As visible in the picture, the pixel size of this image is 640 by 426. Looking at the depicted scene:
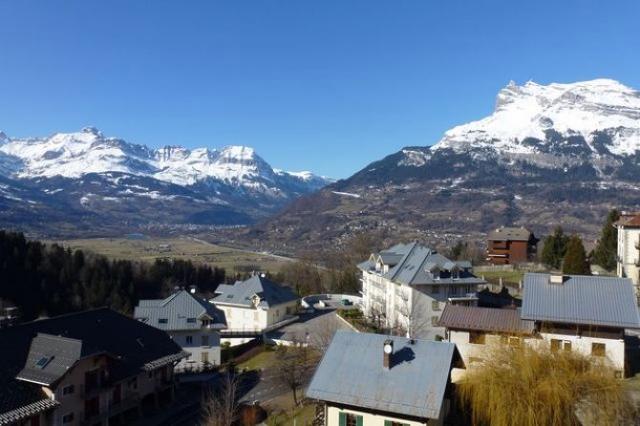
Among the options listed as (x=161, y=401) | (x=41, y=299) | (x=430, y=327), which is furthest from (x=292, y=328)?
(x=41, y=299)

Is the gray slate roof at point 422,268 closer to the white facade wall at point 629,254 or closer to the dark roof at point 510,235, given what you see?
the white facade wall at point 629,254

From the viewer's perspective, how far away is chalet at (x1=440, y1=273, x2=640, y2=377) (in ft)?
119

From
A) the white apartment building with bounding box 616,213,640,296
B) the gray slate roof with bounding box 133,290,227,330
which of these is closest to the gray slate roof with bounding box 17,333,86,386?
the gray slate roof with bounding box 133,290,227,330

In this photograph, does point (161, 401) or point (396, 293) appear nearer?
point (161, 401)

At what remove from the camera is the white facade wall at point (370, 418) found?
2980 centimetres

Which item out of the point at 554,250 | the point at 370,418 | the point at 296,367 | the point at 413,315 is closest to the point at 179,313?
the point at 296,367

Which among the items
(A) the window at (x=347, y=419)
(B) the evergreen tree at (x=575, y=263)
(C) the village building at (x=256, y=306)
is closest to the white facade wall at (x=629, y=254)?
(B) the evergreen tree at (x=575, y=263)

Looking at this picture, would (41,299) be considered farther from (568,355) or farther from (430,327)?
(568,355)

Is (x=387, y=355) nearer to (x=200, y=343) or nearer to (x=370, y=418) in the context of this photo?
(x=370, y=418)

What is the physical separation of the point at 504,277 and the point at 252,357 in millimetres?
42626

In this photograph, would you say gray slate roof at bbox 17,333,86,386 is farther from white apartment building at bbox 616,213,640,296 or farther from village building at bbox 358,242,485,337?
white apartment building at bbox 616,213,640,296

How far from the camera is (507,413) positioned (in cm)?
2792

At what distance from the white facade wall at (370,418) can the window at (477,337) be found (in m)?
8.24

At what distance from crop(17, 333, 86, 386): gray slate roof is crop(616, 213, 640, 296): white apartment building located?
202ft
